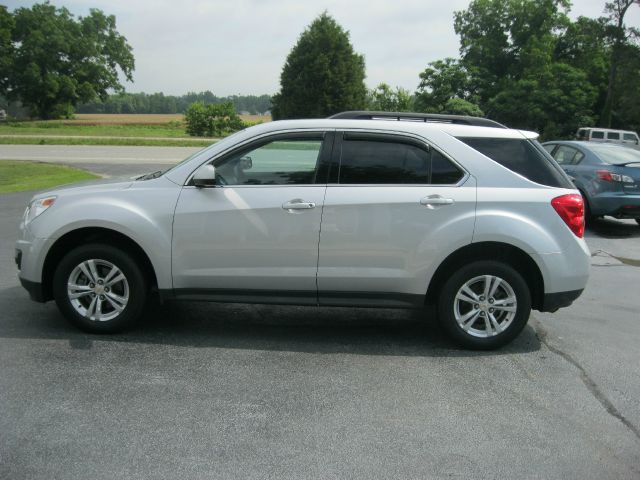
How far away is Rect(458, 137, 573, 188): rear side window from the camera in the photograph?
4945 mm

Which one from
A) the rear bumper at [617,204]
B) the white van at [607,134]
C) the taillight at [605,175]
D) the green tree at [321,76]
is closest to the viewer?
the rear bumper at [617,204]

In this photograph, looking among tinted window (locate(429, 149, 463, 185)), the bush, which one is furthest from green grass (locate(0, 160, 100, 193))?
the bush

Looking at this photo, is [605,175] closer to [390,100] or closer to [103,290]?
[103,290]

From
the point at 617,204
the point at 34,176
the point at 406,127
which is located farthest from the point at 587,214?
the point at 34,176

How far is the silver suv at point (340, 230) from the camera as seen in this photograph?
4.83 m

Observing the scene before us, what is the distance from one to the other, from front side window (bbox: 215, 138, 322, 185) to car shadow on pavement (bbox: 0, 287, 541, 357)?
1.31 metres

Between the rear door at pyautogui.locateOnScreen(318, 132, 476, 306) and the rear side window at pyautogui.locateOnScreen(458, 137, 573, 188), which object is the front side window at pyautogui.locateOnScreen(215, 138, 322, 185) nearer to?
the rear door at pyautogui.locateOnScreen(318, 132, 476, 306)

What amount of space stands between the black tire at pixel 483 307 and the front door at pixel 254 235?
1101 mm

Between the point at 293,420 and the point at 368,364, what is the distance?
1.10m

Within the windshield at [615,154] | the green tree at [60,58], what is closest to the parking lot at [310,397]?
the windshield at [615,154]

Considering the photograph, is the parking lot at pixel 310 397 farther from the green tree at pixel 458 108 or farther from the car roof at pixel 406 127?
the green tree at pixel 458 108

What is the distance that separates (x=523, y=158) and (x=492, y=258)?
85 centimetres

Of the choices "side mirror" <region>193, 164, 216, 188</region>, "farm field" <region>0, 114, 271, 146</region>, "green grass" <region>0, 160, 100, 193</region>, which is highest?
"side mirror" <region>193, 164, 216, 188</region>

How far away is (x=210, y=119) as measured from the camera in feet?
136
